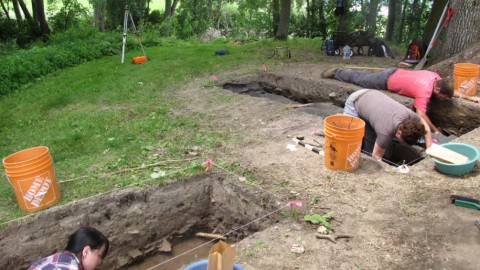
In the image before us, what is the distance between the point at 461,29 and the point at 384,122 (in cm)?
415

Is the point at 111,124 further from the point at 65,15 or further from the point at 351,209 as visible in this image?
the point at 65,15

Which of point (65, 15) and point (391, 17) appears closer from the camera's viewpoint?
point (391, 17)

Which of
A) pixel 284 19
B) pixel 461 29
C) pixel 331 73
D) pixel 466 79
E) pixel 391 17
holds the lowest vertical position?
pixel 331 73

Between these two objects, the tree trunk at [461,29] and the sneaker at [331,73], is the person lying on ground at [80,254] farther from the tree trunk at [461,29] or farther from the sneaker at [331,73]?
the tree trunk at [461,29]

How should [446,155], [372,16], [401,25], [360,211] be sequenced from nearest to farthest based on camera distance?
1. [360,211]
2. [446,155]
3. [401,25]
4. [372,16]

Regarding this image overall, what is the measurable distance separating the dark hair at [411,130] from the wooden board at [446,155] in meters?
0.19

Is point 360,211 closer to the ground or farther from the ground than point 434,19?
closer to the ground

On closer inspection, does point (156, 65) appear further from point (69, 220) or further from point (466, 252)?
point (466, 252)

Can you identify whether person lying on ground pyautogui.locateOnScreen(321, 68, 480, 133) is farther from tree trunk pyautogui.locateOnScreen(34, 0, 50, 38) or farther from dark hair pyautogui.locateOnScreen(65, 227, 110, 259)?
tree trunk pyautogui.locateOnScreen(34, 0, 50, 38)

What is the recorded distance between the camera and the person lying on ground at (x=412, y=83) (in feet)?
17.4

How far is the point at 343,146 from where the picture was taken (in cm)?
389

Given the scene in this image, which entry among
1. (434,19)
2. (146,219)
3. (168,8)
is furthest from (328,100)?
(168,8)

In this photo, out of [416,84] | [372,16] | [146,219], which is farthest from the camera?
[372,16]

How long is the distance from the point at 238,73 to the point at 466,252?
22.2ft
